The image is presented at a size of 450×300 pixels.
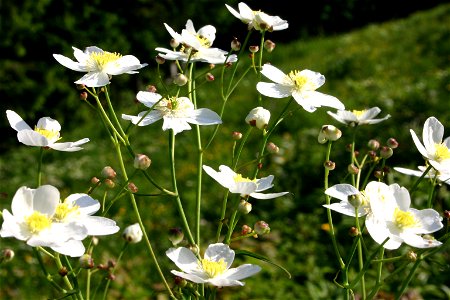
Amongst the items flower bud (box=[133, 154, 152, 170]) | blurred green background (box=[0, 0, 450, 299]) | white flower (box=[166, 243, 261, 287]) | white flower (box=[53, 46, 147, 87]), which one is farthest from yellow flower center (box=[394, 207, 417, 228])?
white flower (box=[53, 46, 147, 87])

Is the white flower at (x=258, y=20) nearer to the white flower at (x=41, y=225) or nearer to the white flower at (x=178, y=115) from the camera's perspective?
the white flower at (x=178, y=115)

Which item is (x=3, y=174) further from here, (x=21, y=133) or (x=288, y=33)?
(x=288, y=33)

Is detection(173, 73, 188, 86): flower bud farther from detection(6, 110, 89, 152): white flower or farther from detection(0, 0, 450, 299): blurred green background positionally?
detection(0, 0, 450, 299): blurred green background

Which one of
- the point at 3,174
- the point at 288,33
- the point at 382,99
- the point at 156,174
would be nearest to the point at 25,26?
the point at 3,174

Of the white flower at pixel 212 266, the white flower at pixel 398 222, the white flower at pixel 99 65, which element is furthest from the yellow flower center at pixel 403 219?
the white flower at pixel 99 65

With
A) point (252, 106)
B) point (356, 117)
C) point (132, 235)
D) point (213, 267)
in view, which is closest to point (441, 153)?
point (356, 117)
